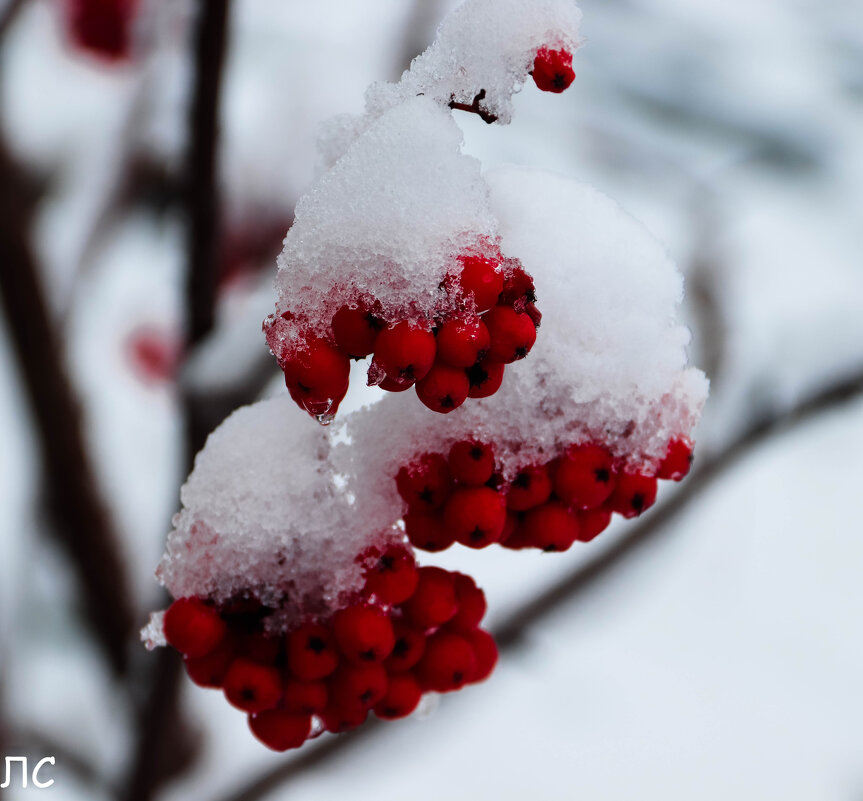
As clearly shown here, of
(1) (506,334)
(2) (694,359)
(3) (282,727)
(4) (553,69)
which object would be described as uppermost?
(2) (694,359)

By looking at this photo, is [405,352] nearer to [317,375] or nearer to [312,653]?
[317,375]

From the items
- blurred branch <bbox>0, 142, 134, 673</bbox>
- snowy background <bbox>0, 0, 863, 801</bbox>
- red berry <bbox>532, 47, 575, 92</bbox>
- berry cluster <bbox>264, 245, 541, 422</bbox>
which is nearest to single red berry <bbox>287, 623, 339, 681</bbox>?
berry cluster <bbox>264, 245, 541, 422</bbox>

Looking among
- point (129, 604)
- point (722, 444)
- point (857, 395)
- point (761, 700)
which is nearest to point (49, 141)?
point (129, 604)

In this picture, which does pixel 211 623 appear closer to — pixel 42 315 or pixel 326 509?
pixel 326 509

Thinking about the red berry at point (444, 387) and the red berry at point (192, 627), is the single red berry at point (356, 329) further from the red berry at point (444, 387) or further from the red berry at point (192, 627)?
the red berry at point (192, 627)

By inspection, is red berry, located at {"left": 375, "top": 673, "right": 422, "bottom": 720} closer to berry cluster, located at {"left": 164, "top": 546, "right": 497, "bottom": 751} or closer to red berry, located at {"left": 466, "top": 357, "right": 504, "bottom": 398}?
berry cluster, located at {"left": 164, "top": 546, "right": 497, "bottom": 751}

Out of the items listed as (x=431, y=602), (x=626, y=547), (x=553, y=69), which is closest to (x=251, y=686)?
(x=431, y=602)

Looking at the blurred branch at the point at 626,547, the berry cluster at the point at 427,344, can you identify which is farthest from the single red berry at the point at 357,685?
the blurred branch at the point at 626,547
